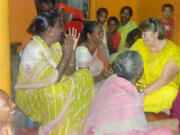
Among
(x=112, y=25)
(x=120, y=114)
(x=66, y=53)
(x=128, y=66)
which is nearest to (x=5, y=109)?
(x=120, y=114)

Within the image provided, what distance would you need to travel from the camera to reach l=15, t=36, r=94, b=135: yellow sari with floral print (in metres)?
2.56

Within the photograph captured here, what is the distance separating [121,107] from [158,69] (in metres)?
1.57

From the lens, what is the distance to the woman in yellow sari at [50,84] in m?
2.56

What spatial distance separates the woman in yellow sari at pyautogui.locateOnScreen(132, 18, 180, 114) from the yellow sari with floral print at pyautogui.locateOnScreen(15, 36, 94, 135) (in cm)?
87

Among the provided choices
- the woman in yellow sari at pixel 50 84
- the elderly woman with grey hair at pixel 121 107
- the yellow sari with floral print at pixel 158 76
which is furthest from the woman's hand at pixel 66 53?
Answer: the yellow sari with floral print at pixel 158 76

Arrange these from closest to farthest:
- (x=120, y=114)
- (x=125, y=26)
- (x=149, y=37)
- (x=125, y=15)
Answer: (x=120, y=114), (x=149, y=37), (x=125, y=26), (x=125, y=15)

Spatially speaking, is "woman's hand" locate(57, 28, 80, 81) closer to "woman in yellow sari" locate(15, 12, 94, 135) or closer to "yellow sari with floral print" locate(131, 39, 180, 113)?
"woman in yellow sari" locate(15, 12, 94, 135)

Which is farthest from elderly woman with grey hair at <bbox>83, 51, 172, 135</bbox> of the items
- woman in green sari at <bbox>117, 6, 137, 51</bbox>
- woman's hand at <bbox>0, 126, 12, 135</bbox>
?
woman in green sari at <bbox>117, 6, 137, 51</bbox>

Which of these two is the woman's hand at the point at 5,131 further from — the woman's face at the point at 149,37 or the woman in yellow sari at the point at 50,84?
the woman's face at the point at 149,37

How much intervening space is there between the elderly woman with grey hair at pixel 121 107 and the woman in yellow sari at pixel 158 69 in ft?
4.17

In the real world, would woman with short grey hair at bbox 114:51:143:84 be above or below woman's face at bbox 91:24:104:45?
below

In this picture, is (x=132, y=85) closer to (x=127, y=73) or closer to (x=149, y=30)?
(x=127, y=73)

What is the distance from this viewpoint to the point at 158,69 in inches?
130

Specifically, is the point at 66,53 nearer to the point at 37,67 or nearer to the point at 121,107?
the point at 37,67
